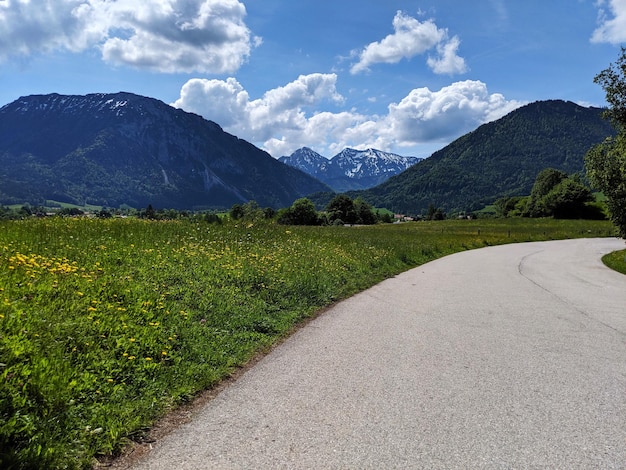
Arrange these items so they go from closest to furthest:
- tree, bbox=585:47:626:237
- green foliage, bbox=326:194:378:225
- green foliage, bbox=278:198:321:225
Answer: tree, bbox=585:47:626:237
green foliage, bbox=278:198:321:225
green foliage, bbox=326:194:378:225

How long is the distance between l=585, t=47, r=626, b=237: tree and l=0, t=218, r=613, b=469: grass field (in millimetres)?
20158

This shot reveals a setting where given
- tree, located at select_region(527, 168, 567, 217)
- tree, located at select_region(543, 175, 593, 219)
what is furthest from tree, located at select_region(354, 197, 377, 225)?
tree, located at select_region(543, 175, 593, 219)

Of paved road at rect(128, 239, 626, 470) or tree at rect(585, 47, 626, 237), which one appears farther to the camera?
tree at rect(585, 47, 626, 237)

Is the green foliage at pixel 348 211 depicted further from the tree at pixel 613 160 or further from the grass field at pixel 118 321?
the grass field at pixel 118 321

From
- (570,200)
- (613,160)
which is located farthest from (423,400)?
(570,200)

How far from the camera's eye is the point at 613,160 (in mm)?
25438

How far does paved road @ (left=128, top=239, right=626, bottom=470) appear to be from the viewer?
3801 millimetres

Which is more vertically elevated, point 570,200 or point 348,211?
point 570,200

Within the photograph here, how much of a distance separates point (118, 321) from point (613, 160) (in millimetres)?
29235

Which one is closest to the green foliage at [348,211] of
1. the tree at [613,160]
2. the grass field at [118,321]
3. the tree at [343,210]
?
the tree at [343,210]

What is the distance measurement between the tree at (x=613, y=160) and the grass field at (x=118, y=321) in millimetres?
20158

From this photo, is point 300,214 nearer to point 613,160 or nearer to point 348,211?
point 348,211

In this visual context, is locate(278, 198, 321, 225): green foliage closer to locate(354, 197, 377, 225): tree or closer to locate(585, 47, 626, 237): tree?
locate(354, 197, 377, 225): tree

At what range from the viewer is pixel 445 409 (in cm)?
478
